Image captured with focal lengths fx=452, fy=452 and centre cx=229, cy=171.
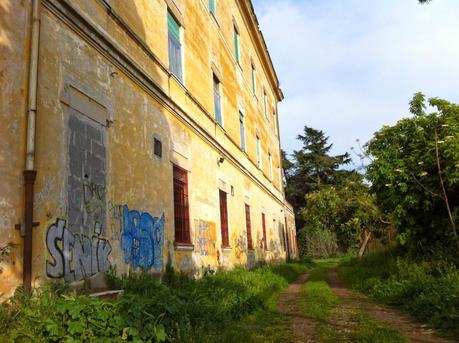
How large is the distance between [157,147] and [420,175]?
253 inches

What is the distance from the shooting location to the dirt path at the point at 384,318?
646 cm

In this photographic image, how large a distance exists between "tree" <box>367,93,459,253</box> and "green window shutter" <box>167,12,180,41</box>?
594cm

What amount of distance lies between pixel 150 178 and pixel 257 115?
48.5 feet

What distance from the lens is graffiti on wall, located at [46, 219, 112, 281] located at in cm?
557

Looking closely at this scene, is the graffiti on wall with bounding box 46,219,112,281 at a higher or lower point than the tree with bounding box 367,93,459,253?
lower

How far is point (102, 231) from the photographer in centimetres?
677

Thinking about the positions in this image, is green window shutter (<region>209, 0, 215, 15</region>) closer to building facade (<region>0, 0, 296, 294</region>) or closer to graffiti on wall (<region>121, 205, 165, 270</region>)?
building facade (<region>0, 0, 296, 294</region>)

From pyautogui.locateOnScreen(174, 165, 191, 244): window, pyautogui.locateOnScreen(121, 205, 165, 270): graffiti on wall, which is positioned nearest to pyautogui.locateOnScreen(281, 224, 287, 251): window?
pyautogui.locateOnScreen(174, 165, 191, 244): window

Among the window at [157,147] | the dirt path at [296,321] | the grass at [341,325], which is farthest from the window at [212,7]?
the grass at [341,325]

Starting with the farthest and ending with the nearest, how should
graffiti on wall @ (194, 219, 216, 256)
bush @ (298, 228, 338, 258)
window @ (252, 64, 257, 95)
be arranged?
1. bush @ (298, 228, 338, 258)
2. window @ (252, 64, 257, 95)
3. graffiti on wall @ (194, 219, 216, 256)

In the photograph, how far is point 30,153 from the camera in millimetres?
5262

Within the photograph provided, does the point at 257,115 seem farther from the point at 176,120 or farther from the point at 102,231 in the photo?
the point at 102,231

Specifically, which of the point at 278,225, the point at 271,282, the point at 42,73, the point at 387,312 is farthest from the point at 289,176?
the point at 42,73

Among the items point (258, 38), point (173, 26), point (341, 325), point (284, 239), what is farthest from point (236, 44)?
point (341, 325)
